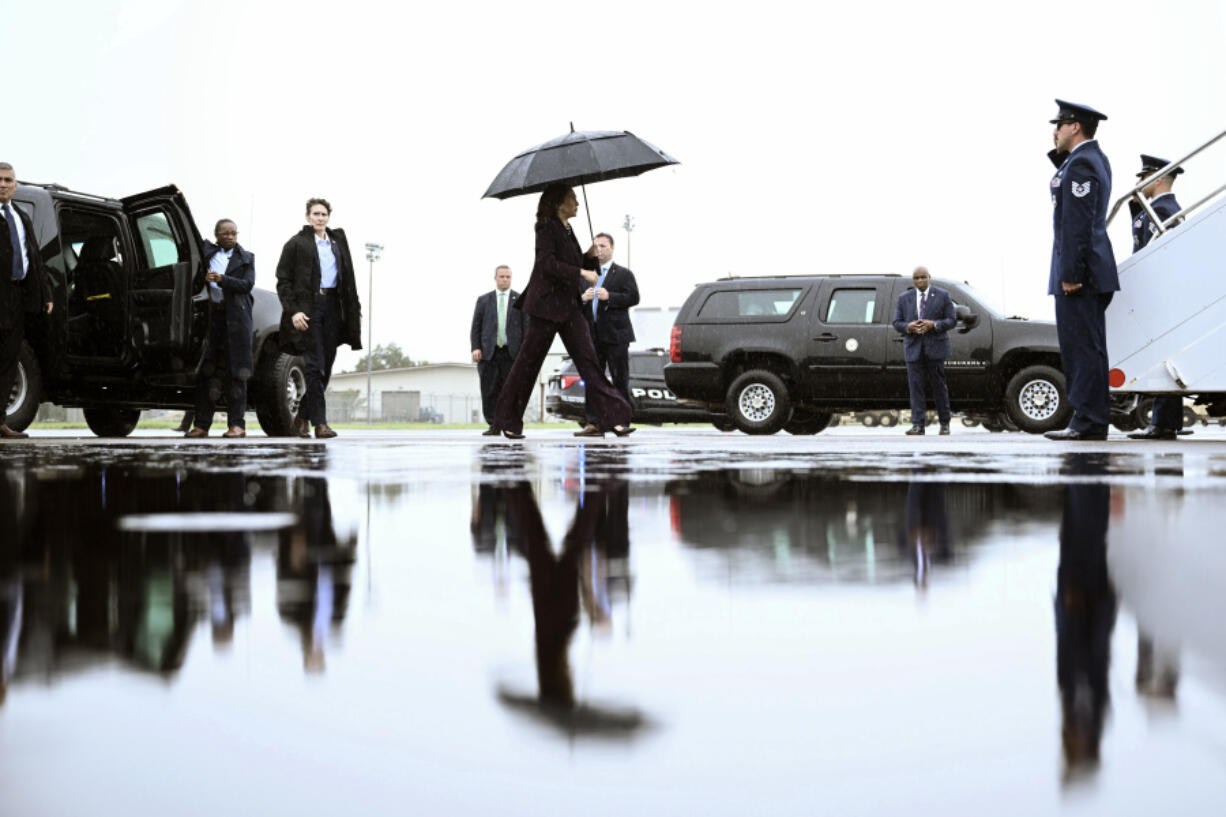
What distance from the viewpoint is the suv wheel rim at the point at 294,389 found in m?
10.9

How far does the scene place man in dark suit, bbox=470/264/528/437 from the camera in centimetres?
1158

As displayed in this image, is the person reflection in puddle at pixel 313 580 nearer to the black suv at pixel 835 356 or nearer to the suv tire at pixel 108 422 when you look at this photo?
the suv tire at pixel 108 422

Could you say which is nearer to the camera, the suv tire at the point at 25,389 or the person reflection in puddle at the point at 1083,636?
the person reflection in puddle at the point at 1083,636

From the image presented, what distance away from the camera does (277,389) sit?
10.7 meters

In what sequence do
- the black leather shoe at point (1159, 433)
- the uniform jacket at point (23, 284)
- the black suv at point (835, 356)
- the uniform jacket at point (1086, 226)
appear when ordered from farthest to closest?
the black suv at point (835, 356)
the black leather shoe at point (1159, 433)
the uniform jacket at point (23, 284)
the uniform jacket at point (1086, 226)

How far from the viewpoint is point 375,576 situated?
5.72 ft

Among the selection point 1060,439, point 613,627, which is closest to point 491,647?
point 613,627

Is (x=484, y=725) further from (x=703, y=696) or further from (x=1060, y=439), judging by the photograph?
(x=1060, y=439)

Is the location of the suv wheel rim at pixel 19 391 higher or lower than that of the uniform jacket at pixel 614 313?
lower

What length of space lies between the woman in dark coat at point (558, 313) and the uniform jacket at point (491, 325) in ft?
9.49

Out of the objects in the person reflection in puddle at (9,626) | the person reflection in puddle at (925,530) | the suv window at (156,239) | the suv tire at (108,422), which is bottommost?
the person reflection in puddle at (925,530)

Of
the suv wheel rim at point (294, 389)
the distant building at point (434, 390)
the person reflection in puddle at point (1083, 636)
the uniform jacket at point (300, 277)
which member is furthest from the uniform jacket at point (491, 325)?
the distant building at point (434, 390)

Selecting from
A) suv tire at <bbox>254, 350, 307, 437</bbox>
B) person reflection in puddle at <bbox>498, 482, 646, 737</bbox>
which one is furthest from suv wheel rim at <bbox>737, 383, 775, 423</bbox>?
person reflection in puddle at <bbox>498, 482, 646, 737</bbox>

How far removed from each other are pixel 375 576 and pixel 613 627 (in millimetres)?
537
